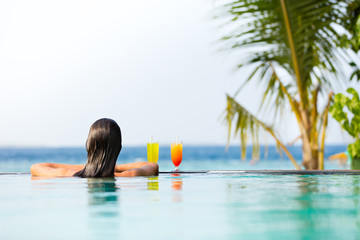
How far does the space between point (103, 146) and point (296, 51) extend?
9.56 ft

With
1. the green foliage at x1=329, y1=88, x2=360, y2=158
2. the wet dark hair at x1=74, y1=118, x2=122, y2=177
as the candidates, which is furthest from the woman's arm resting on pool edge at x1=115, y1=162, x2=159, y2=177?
the green foliage at x1=329, y1=88, x2=360, y2=158

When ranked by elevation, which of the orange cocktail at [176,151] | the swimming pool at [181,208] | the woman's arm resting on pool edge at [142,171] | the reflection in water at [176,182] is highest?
the orange cocktail at [176,151]

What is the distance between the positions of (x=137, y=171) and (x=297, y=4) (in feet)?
9.04

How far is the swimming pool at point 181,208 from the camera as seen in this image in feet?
5.73

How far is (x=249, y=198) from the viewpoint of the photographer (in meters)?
2.62

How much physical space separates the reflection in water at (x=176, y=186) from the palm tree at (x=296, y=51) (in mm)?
2430

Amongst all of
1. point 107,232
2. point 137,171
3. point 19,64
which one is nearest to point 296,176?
point 137,171

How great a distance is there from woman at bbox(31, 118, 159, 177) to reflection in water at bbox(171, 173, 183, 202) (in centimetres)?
16

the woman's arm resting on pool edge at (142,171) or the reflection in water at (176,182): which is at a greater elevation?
the woman's arm resting on pool edge at (142,171)

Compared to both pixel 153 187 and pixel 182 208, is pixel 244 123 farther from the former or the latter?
pixel 182 208

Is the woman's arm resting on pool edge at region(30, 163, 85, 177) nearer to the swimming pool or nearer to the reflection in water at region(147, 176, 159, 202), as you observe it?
the swimming pool

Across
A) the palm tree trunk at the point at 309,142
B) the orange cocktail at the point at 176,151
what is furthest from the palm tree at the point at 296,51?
the orange cocktail at the point at 176,151

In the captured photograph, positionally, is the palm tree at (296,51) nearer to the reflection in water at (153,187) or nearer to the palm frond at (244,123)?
the palm frond at (244,123)

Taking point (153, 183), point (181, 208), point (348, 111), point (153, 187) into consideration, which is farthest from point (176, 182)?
point (348, 111)
